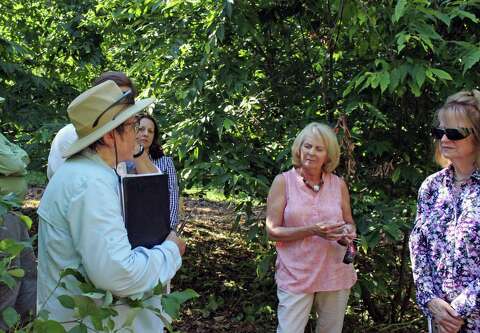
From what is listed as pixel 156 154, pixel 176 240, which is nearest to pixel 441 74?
pixel 176 240

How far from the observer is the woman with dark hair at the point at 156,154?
3869 mm

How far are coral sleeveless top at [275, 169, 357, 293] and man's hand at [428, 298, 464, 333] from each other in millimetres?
864

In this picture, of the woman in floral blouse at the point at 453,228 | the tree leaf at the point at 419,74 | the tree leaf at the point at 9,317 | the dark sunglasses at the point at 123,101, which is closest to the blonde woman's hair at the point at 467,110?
the woman in floral blouse at the point at 453,228

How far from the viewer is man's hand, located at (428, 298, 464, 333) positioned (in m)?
2.55

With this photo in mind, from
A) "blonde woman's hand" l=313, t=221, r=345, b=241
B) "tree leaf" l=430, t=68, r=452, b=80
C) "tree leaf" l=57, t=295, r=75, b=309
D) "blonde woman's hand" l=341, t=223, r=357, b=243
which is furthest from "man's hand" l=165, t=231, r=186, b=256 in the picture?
"tree leaf" l=430, t=68, r=452, b=80

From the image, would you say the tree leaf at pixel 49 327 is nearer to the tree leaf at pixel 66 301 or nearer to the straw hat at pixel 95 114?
the tree leaf at pixel 66 301

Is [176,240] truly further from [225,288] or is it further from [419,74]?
[225,288]

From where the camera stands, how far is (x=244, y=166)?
3.86 metres

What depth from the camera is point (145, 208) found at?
203cm

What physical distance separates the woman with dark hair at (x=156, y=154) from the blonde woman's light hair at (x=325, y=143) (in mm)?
919

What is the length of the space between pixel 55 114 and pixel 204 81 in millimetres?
2014

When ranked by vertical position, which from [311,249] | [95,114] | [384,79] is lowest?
[311,249]

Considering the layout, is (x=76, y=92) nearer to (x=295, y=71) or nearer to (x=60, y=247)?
(x=295, y=71)

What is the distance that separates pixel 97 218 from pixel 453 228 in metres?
1.68
